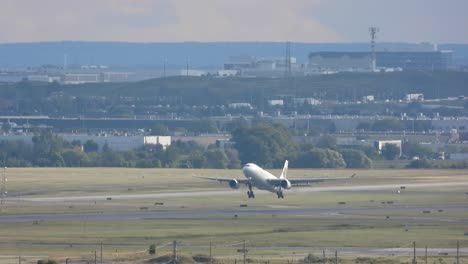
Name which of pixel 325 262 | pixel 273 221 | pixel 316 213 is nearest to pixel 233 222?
pixel 273 221

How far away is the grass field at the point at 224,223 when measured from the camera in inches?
Result: 3959

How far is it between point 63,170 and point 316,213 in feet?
228

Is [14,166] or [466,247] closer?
[466,247]

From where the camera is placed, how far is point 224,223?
116 m

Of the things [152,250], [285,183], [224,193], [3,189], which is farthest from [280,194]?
[152,250]

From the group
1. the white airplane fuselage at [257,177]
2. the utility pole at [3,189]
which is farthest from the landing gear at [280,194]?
the utility pole at [3,189]

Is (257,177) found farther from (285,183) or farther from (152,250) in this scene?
(152,250)

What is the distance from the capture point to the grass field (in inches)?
3959

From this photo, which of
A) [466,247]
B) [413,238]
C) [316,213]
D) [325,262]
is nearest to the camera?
[325,262]

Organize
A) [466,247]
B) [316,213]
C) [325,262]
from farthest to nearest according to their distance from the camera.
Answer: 1. [316,213]
2. [466,247]
3. [325,262]

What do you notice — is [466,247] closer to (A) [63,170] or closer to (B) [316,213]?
(B) [316,213]

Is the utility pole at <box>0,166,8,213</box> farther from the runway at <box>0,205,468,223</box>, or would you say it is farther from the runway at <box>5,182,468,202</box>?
the runway at <box>0,205,468,223</box>

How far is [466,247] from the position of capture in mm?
98125

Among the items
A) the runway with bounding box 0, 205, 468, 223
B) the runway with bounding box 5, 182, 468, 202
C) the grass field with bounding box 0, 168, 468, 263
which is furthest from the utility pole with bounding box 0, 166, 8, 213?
the runway with bounding box 0, 205, 468, 223
